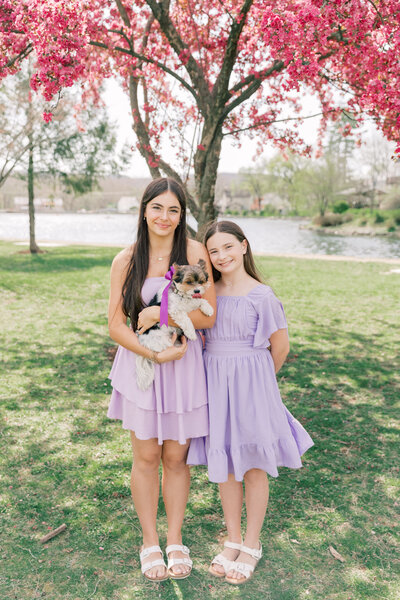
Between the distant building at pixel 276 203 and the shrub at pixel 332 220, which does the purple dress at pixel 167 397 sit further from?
the distant building at pixel 276 203

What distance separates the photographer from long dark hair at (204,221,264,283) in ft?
9.82

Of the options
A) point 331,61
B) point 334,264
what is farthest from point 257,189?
point 331,61

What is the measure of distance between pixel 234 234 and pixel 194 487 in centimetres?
210

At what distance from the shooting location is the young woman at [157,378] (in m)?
2.76

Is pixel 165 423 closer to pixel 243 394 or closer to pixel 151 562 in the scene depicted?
pixel 243 394

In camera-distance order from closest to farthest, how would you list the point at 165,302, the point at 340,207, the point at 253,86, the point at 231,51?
1. the point at 165,302
2. the point at 231,51
3. the point at 253,86
4. the point at 340,207

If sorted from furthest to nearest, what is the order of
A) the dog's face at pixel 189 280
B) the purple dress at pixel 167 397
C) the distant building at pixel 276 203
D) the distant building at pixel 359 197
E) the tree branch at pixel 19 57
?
the distant building at pixel 276 203 < the distant building at pixel 359 197 < the tree branch at pixel 19 57 < the purple dress at pixel 167 397 < the dog's face at pixel 189 280

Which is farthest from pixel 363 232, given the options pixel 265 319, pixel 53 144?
pixel 265 319

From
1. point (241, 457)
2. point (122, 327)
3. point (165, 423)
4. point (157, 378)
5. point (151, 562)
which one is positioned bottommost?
point (151, 562)

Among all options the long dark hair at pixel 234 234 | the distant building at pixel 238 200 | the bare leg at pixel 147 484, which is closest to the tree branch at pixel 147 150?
the long dark hair at pixel 234 234

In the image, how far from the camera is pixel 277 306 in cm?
296

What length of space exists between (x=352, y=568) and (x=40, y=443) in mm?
2826

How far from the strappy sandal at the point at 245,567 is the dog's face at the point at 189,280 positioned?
157 centimetres

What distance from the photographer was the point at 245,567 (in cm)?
284
